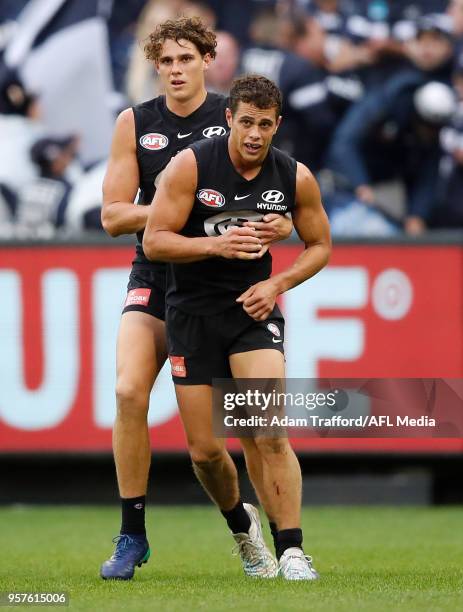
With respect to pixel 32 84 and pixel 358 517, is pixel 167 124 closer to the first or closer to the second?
pixel 358 517

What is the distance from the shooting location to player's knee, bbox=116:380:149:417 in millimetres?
6324

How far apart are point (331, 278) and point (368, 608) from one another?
6183 millimetres

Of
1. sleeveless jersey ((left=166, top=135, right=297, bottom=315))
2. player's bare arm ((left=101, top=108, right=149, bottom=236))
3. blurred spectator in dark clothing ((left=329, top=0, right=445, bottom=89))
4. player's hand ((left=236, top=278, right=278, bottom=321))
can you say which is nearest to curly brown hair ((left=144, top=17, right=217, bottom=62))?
player's bare arm ((left=101, top=108, right=149, bottom=236))

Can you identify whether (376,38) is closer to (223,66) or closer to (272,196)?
(223,66)

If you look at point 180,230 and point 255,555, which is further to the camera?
point 255,555

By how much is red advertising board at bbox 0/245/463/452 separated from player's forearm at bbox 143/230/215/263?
501 centimetres

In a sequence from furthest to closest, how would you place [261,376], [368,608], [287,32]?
[287,32]
[261,376]
[368,608]

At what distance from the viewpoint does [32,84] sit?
12.8m

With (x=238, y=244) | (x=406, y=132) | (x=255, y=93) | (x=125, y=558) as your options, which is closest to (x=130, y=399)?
(x=125, y=558)

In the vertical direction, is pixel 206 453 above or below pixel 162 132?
below

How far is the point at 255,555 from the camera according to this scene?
6543 millimetres

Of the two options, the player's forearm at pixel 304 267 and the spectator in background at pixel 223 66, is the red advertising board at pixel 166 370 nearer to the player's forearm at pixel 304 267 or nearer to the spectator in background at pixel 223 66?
the spectator in background at pixel 223 66

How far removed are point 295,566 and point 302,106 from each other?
707 cm

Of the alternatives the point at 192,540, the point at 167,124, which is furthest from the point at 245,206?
the point at 192,540
